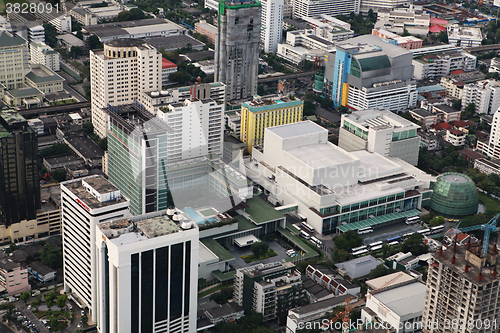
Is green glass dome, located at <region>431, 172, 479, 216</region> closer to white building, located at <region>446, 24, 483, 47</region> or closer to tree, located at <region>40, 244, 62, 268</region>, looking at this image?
tree, located at <region>40, 244, 62, 268</region>

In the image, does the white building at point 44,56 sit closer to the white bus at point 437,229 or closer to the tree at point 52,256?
the tree at point 52,256

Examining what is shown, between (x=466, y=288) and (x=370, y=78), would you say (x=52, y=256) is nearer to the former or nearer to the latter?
(x=466, y=288)

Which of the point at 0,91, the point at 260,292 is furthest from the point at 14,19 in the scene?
the point at 260,292

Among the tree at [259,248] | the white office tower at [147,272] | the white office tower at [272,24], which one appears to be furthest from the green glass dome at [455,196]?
the white office tower at [272,24]

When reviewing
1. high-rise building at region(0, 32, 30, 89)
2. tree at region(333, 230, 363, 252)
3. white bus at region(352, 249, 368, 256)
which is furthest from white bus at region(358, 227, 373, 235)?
high-rise building at region(0, 32, 30, 89)

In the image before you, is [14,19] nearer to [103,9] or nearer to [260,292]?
[103,9]

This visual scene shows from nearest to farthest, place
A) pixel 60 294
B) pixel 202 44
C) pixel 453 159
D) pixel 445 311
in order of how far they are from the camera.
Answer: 1. pixel 445 311
2. pixel 60 294
3. pixel 453 159
4. pixel 202 44

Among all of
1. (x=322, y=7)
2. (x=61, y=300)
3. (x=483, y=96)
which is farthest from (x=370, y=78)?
(x=61, y=300)
